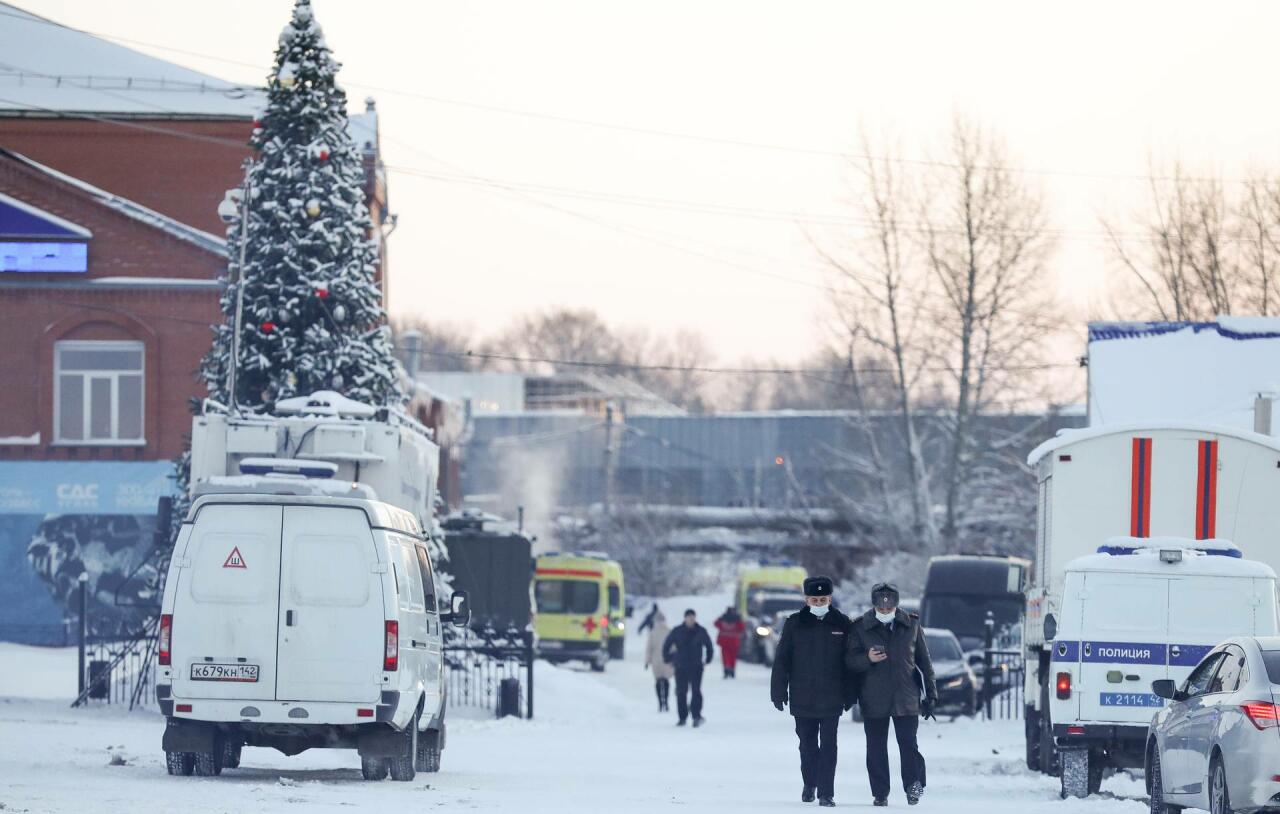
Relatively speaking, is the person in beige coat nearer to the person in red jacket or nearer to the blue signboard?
the person in red jacket

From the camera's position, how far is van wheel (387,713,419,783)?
15.8 meters

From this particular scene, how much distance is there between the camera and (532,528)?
86750 millimetres

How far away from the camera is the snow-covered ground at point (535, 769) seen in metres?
13.8

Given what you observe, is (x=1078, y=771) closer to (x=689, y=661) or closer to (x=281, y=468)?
(x=281, y=468)

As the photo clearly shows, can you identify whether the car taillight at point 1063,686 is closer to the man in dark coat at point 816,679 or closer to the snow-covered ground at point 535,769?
the snow-covered ground at point 535,769

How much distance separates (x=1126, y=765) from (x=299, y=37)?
1834 centimetres

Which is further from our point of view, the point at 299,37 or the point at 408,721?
the point at 299,37

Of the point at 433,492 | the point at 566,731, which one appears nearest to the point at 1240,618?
the point at 566,731

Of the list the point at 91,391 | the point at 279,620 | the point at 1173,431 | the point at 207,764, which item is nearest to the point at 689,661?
the point at 1173,431

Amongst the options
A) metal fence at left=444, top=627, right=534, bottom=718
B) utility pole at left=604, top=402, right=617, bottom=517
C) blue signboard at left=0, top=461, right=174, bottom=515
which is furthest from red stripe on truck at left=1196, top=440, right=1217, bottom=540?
utility pole at left=604, top=402, right=617, bottom=517

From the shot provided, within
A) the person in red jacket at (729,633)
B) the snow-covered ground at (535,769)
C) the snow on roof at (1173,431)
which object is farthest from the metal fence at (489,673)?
the person in red jacket at (729,633)

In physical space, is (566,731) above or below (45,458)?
below

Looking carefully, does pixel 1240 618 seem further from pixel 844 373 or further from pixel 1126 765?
pixel 844 373

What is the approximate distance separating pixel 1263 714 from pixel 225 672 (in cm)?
774
